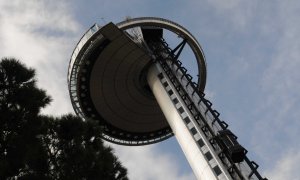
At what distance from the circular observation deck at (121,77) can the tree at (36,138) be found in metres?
20.6

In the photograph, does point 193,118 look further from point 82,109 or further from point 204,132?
point 82,109

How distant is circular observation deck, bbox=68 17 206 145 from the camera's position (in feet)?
116

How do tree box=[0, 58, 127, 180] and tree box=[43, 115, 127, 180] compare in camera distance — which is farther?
tree box=[43, 115, 127, 180]

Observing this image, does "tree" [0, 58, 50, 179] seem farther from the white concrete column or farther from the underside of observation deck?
the underside of observation deck

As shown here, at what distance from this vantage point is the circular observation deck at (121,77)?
3547 cm

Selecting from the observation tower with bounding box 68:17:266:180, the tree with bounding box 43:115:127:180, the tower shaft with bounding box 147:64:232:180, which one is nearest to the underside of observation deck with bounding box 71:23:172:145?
the observation tower with bounding box 68:17:266:180

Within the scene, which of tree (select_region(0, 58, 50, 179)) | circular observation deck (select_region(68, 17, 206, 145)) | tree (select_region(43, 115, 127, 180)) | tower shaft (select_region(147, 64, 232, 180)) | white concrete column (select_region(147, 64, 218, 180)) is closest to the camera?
tree (select_region(0, 58, 50, 179))

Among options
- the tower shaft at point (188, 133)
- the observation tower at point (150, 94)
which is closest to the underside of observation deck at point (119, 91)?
the observation tower at point (150, 94)

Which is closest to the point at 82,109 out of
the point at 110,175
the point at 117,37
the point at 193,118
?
the point at 117,37

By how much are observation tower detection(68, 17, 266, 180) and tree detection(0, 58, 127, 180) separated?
13.1 metres

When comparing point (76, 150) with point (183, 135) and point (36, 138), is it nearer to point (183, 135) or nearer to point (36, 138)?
point (36, 138)

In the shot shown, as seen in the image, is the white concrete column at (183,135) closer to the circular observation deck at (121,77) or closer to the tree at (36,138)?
the circular observation deck at (121,77)

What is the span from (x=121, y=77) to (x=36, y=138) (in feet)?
84.3

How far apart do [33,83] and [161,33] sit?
2753 centimetres
